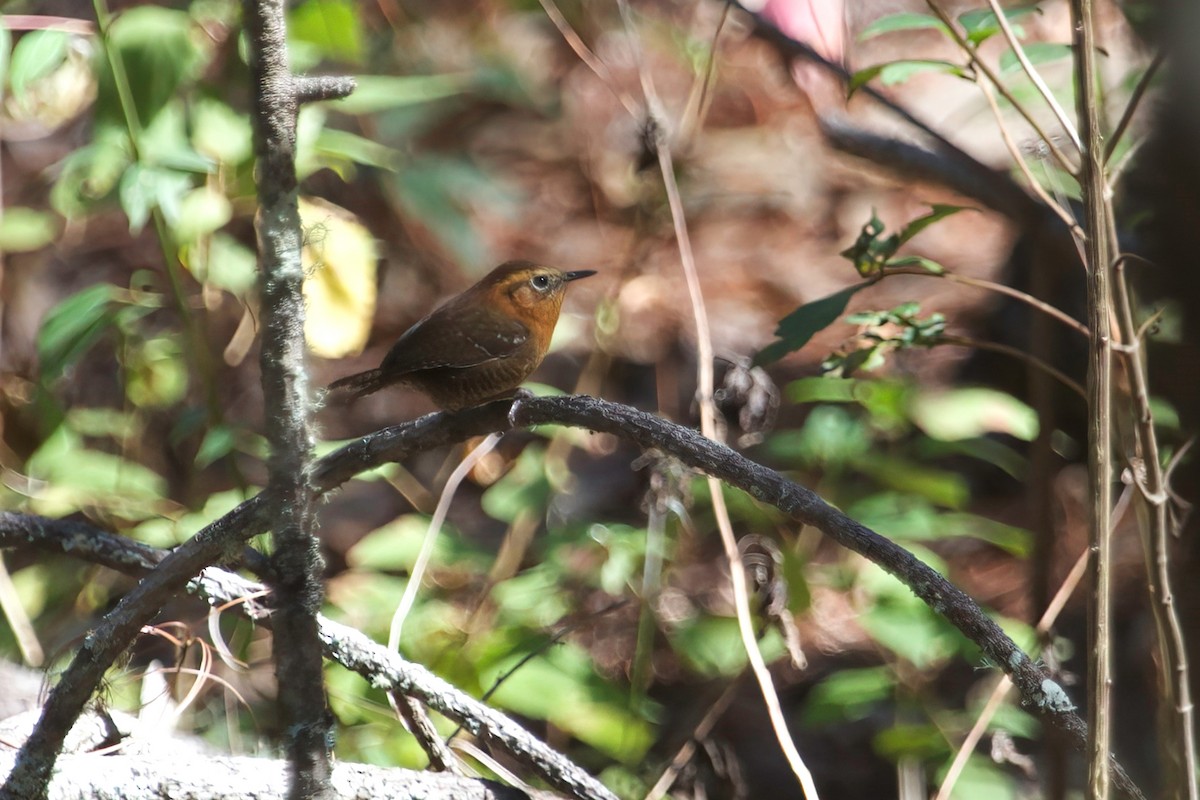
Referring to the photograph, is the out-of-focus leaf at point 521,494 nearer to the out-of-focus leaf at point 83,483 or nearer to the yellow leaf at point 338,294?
the yellow leaf at point 338,294

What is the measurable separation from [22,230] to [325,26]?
6.94 feet

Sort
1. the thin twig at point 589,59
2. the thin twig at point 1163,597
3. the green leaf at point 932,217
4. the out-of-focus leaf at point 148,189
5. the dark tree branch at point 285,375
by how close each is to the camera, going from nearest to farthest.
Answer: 1. the dark tree branch at point 285,375
2. the thin twig at point 1163,597
3. the green leaf at point 932,217
4. the out-of-focus leaf at point 148,189
5. the thin twig at point 589,59

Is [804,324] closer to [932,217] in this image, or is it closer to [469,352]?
[932,217]

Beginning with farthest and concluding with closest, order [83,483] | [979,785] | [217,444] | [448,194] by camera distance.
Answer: [448,194] < [83,483] < [979,785] < [217,444]

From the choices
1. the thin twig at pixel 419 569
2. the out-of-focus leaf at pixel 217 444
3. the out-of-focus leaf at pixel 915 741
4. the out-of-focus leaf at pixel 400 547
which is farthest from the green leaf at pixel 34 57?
the out-of-focus leaf at pixel 915 741

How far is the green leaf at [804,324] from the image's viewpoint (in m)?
2.29

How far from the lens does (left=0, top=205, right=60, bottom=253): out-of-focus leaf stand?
458cm

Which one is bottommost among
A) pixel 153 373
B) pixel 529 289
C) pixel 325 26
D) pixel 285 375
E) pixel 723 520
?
pixel 723 520

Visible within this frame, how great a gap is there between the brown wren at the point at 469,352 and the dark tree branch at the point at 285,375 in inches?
54.2

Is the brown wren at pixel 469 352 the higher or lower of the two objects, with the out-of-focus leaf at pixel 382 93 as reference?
lower

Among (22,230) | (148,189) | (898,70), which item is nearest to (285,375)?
(898,70)

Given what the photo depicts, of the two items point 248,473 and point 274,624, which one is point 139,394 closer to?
point 248,473

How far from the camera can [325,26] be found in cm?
334

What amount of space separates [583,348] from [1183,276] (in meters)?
4.54
